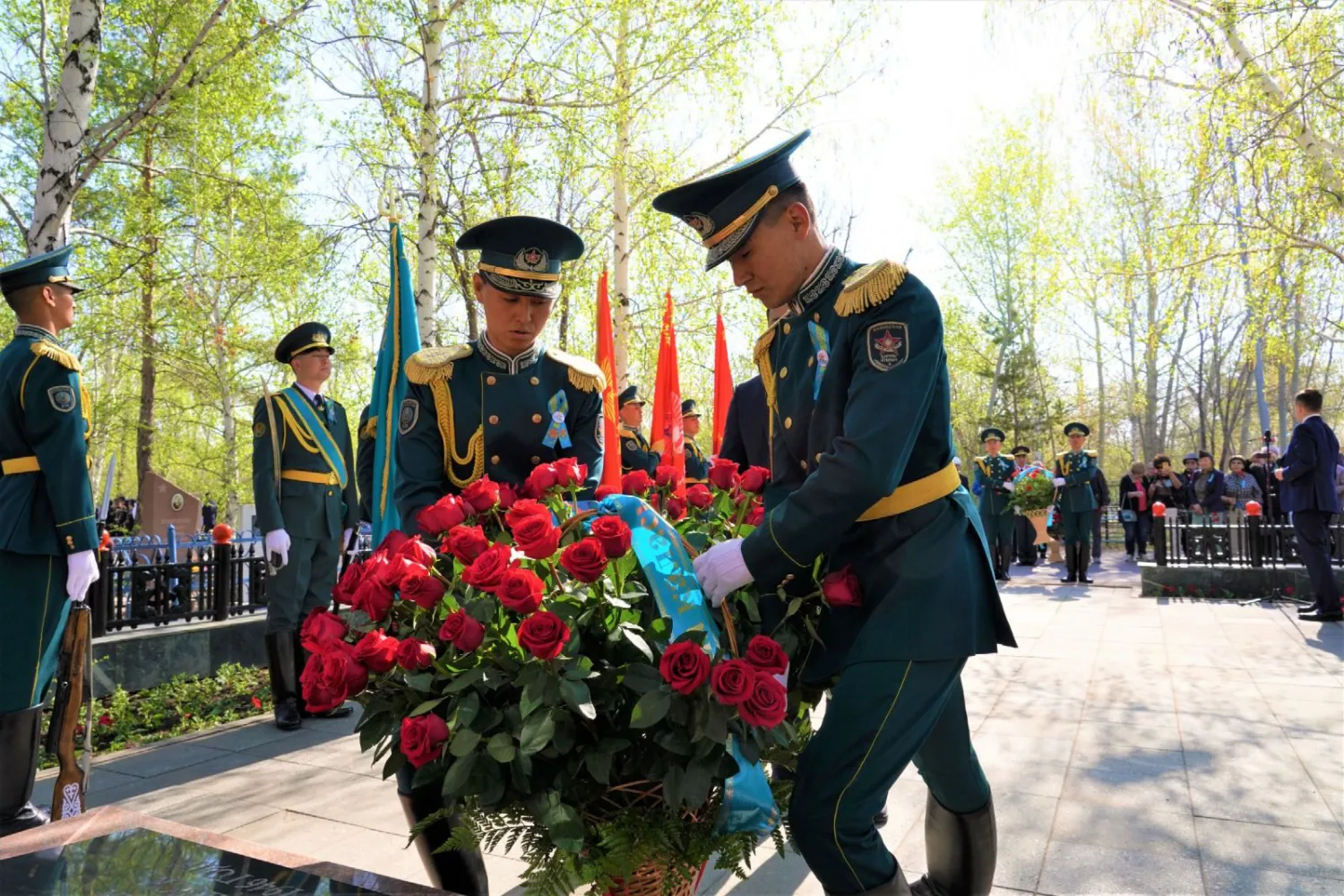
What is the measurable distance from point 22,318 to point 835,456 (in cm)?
384

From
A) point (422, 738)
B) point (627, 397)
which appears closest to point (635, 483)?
point (422, 738)

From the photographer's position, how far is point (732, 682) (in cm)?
179

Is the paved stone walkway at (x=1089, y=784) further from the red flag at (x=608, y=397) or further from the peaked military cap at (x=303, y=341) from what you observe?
the peaked military cap at (x=303, y=341)

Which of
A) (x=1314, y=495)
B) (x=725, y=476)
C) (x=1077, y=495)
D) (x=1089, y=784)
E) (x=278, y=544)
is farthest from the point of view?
(x=1077, y=495)

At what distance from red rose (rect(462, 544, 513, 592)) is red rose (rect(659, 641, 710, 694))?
0.39m

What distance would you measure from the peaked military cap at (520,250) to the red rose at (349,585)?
3.76 ft

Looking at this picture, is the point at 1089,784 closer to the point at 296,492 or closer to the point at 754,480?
the point at 754,480

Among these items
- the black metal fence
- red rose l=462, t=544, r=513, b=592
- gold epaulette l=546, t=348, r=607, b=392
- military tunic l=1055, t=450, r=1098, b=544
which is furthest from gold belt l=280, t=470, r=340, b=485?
military tunic l=1055, t=450, r=1098, b=544

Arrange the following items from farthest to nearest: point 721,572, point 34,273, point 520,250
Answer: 1. point 34,273
2. point 520,250
3. point 721,572

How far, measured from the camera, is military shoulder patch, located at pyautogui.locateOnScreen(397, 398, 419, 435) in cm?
321

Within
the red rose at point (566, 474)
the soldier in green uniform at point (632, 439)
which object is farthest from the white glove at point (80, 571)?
the soldier in green uniform at point (632, 439)

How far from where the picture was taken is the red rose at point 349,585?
2.23 metres

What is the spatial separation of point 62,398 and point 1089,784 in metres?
4.97

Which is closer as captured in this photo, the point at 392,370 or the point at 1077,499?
the point at 392,370
